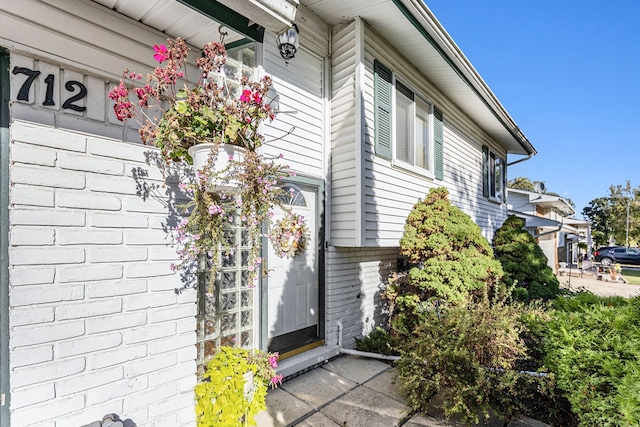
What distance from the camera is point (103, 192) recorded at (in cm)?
175

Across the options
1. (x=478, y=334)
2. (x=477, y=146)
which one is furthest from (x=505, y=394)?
(x=477, y=146)

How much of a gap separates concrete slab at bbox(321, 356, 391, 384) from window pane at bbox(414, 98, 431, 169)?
3.24 metres

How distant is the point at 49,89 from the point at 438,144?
5.72m

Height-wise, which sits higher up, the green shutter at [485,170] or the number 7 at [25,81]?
the green shutter at [485,170]

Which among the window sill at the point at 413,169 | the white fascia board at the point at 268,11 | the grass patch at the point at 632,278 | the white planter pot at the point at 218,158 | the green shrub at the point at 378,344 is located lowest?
the grass patch at the point at 632,278

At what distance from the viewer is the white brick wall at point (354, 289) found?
14.0 feet

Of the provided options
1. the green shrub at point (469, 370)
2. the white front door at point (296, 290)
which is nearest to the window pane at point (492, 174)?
the green shrub at point (469, 370)

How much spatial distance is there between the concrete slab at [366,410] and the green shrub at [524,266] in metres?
4.18

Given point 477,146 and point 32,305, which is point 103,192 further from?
point 477,146

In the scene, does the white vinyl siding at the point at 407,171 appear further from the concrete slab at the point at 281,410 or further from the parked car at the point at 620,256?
the parked car at the point at 620,256

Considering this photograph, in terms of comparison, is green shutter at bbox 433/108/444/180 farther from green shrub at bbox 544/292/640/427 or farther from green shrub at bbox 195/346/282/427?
green shrub at bbox 195/346/282/427

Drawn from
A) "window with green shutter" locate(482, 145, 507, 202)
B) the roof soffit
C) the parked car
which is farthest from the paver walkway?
the parked car

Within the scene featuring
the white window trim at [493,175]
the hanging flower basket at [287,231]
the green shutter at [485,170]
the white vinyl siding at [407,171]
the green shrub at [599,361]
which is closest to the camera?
the green shrub at [599,361]

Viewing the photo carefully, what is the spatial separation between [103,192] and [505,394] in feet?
11.9
